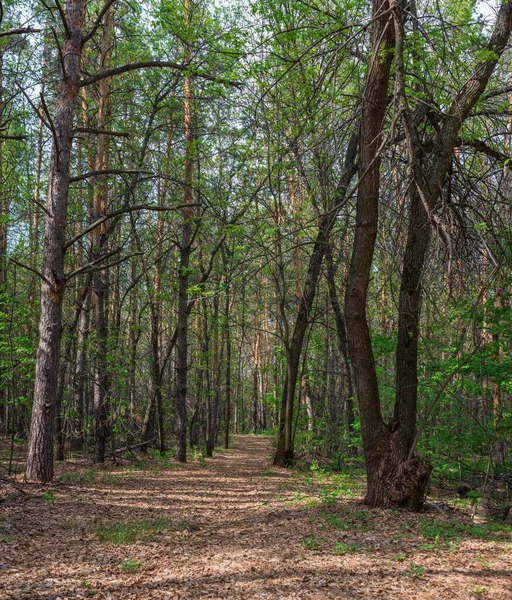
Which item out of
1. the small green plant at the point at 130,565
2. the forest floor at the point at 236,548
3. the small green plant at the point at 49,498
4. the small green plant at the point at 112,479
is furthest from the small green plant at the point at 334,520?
the small green plant at the point at 112,479

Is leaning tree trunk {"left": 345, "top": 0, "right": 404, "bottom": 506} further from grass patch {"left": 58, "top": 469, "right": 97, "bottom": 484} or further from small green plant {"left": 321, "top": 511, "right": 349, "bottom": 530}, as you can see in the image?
grass patch {"left": 58, "top": 469, "right": 97, "bottom": 484}

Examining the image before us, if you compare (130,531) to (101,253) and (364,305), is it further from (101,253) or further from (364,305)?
(101,253)

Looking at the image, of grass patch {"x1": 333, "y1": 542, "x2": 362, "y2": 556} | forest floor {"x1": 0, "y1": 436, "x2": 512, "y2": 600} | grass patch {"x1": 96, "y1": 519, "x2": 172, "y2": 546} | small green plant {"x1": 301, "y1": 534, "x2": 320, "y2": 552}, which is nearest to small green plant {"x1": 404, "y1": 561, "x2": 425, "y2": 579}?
forest floor {"x1": 0, "y1": 436, "x2": 512, "y2": 600}

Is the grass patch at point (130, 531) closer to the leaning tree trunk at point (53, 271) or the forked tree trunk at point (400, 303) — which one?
the leaning tree trunk at point (53, 271)

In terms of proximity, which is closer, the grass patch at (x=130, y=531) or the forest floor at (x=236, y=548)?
the forest floor at (x=236, y=548)

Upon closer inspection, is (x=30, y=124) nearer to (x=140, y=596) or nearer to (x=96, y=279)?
(x=96, y=279)

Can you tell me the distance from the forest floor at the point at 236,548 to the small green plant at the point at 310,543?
0.01 metres

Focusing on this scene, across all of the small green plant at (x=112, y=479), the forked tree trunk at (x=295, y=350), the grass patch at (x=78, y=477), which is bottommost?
the small green plant at (x=112, y=479)

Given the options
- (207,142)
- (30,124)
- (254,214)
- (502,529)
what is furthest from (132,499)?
(30,124)

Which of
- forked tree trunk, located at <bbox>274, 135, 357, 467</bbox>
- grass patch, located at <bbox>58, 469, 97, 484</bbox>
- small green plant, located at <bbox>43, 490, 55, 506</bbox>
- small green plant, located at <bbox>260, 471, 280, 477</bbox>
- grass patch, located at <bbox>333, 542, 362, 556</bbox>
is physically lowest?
small green plant, located at <bbox>260, 471, 280, 477</bbox>

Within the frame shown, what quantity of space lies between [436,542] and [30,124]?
627 inches

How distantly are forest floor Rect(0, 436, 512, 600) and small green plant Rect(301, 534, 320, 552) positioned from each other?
1 centimetres

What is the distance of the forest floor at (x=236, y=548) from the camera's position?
3.73m

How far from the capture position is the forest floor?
12.2 feet
